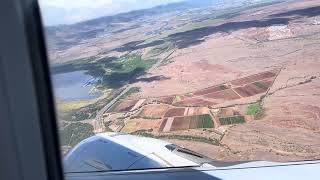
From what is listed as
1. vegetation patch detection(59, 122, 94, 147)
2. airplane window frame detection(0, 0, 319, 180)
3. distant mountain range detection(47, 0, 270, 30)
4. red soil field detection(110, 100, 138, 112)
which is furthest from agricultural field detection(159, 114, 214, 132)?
airplane window frame detection(0, 0, 319, 180)

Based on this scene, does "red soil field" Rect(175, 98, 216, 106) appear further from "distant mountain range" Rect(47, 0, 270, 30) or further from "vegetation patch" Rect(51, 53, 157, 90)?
"distant mountain range" Rect(47, 0, 270, 30)

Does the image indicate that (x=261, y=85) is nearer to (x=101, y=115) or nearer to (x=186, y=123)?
(x=186, y=123)

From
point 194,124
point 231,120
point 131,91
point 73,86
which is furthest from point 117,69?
point 231,120

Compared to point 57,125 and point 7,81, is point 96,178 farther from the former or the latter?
point 7,81

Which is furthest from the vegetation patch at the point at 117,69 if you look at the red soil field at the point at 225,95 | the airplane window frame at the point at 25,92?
the airplane window frame at the point at 25,92

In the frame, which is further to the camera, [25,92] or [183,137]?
[183,137]
